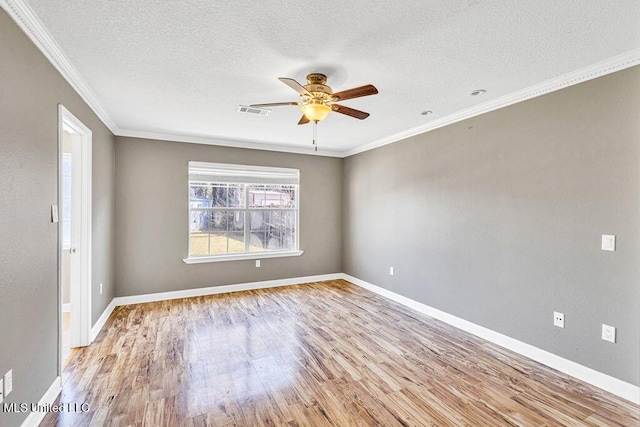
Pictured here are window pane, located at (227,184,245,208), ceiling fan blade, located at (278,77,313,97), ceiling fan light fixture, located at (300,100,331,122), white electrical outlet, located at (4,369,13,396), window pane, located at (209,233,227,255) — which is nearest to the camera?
white electrical outlet, located at (4,369,13,396)

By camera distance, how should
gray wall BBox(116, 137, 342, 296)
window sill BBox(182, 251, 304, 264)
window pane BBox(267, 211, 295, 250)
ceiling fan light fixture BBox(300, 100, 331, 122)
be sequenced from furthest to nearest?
window pane BBox(267, 211, 295, 250), window sill BBox(182, 251, 304, 264), gray wall BBox(116, 137, 342, 296), ceiling fan light fixture BBox(300, 100, 331, 122)

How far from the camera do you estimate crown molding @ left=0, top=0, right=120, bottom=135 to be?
158 cm

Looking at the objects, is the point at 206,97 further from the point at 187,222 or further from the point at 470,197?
the point at 470,197

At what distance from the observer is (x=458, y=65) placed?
229 cm

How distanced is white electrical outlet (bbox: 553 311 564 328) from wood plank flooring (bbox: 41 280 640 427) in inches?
15.7

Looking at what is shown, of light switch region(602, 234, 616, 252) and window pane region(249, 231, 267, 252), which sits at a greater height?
light switch region(602, 234, 616, 252)

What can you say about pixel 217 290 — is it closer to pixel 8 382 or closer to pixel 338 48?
pixel 8 382

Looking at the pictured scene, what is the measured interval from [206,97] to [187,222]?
7.58 ft

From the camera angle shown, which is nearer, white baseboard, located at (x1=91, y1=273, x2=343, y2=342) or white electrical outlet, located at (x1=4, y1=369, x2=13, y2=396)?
white electrical outlet, located at (x1=4, y1=369, x2=13, y2=396)

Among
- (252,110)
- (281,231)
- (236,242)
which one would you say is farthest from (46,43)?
(281,231)

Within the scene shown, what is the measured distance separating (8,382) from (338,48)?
277cm

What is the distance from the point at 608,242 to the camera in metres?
2.26

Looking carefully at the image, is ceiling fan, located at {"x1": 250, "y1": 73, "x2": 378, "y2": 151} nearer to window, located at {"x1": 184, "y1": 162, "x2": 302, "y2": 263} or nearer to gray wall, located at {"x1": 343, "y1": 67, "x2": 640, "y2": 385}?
gray wall, located at {"x1": 343, "y1": 67, "x2": 640, "y2": 385}

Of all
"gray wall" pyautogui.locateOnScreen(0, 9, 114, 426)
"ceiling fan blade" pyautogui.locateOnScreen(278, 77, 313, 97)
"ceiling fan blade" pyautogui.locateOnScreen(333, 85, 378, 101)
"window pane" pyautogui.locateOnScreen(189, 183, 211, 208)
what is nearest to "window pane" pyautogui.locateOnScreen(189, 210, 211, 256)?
"window pane" pyautogui.locateOnScreen(189, 183, 211, 208)
